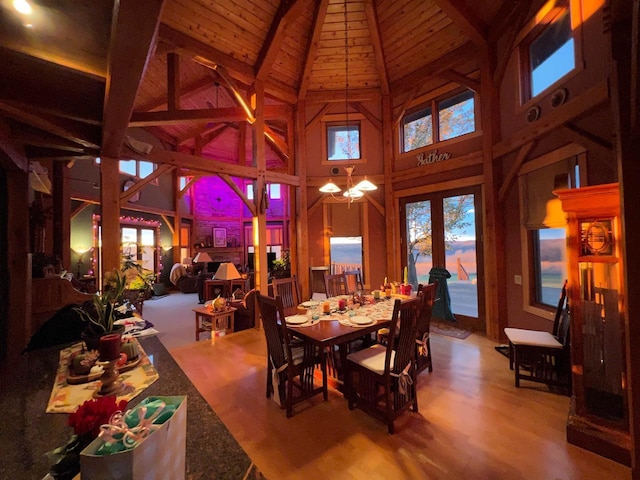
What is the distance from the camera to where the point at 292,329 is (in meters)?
2.64

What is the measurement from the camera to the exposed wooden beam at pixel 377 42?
4355mm

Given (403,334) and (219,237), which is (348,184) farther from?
(219,237)

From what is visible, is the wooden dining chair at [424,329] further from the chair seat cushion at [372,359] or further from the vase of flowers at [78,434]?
the vase of flowers at [78,434]

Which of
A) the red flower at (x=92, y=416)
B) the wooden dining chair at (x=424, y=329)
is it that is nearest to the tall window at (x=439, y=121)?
the wooden dining chair at (x=424, y=329)

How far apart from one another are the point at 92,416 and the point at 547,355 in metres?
3.64

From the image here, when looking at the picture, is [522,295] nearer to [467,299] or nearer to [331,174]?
[467,299]

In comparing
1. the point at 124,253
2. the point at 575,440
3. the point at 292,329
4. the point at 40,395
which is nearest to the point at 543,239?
the point at 575,440

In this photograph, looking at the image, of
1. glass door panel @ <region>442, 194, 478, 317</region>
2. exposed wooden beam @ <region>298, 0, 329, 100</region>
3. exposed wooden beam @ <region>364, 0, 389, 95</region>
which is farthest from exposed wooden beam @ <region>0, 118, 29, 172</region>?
glass door panel @ <region>442, 194, 478, 317</region>

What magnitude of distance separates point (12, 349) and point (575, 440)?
5354 millimetres

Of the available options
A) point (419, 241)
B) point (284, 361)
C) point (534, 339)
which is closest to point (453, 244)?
point (419, 241)

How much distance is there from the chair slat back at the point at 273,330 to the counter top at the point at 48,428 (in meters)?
1.10

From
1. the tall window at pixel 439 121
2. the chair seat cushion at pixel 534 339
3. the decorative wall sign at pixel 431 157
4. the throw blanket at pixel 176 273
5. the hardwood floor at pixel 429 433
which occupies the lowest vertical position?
the hardwood floor at pixel 429 433

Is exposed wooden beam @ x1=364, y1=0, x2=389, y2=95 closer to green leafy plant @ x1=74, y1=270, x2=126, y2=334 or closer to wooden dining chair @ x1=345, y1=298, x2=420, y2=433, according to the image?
wooden dining chair @ x1=345, y1=298, x2=420, y2=433

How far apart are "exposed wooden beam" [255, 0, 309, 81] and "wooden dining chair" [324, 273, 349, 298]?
374cm
